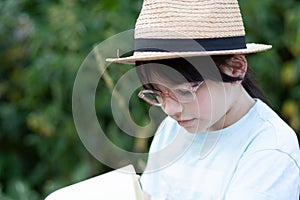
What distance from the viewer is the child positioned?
1.08 m

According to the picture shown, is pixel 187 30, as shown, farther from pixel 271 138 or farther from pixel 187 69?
pixel 271 138

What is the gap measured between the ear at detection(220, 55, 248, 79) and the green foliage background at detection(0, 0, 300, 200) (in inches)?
34.7

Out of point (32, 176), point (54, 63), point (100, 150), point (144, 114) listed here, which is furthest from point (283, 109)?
point (32, 176)

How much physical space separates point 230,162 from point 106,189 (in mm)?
222

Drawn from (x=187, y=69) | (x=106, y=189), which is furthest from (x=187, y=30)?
(x=106, y=189)

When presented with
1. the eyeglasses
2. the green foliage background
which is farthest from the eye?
the green foliage background

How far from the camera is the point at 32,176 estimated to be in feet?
8.05

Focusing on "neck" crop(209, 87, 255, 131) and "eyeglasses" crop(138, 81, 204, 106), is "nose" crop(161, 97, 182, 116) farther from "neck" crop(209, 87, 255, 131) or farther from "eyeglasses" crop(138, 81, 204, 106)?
"neck" crop(209, 87, 255, 131)

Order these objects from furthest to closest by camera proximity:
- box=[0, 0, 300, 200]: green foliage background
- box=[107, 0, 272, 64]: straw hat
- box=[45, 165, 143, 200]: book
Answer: box=[0, 0, 300, 200]: green foliage background → box=[45, 165, 143, 200]: book → box=[107, 0, 272, 64]: straw hat

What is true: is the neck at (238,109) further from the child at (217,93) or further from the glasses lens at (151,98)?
the glasses lens at (151,98)

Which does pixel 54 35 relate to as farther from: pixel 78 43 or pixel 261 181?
pixel 261 181

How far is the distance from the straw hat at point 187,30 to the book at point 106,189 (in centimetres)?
22

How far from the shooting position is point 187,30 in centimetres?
108

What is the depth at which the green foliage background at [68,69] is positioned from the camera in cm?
210
